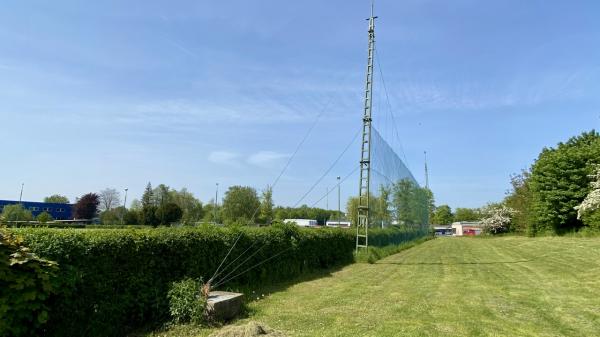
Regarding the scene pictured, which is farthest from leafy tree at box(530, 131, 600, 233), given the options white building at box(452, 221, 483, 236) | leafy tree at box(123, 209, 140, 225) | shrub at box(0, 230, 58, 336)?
white building at box(452, 221, 483, 236)

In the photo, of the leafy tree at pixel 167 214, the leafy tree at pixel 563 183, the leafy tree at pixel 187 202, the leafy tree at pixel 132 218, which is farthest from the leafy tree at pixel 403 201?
the leafy tree at pixel 187 202

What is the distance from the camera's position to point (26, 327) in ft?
15.0

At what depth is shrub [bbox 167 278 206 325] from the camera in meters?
6.34

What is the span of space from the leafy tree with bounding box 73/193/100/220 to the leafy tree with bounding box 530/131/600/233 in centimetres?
7230

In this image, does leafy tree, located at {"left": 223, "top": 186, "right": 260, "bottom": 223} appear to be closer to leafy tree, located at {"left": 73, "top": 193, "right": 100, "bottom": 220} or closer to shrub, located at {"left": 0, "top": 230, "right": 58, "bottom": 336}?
leafy tree, located at {"left": 73, "top": 193, "right": 100, "bottom": 220}

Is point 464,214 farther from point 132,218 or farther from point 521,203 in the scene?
point 132,218

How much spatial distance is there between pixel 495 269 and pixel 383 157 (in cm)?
875

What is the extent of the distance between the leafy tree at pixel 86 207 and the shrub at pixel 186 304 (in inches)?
3114

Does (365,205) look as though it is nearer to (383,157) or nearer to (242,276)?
(383,157)

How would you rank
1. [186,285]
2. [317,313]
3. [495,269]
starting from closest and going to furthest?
[186,285] < [317,313] < [495,269]

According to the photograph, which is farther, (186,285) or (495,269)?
(495,269)

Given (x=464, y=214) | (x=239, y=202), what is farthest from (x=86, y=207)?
(x=464, y=214)

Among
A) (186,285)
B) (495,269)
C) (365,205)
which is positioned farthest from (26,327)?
(365,205)

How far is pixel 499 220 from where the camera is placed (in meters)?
61.8
